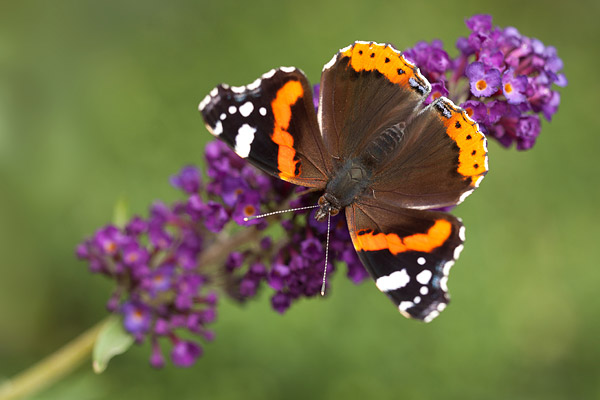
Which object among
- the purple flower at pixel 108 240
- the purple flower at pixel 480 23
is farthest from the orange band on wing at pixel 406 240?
the purple flower at pixel 108 240

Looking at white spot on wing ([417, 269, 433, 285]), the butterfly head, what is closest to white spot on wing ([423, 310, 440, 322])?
white spot on wing ([417, 269, 433, 285])

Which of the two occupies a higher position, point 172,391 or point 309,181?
point 309,181

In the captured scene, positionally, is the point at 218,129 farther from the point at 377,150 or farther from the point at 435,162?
the point at 435,162

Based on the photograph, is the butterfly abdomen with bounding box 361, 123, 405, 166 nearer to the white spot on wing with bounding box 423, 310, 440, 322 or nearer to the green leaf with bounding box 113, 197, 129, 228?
the white spot on wing with bounding box 423, 310, 440, 322

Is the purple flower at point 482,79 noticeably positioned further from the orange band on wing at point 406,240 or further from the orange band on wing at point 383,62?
the orange band on wing at point 406,240

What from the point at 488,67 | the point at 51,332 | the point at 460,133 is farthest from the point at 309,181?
the point at 51,332

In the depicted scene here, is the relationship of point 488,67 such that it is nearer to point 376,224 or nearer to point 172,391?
point 376,224
